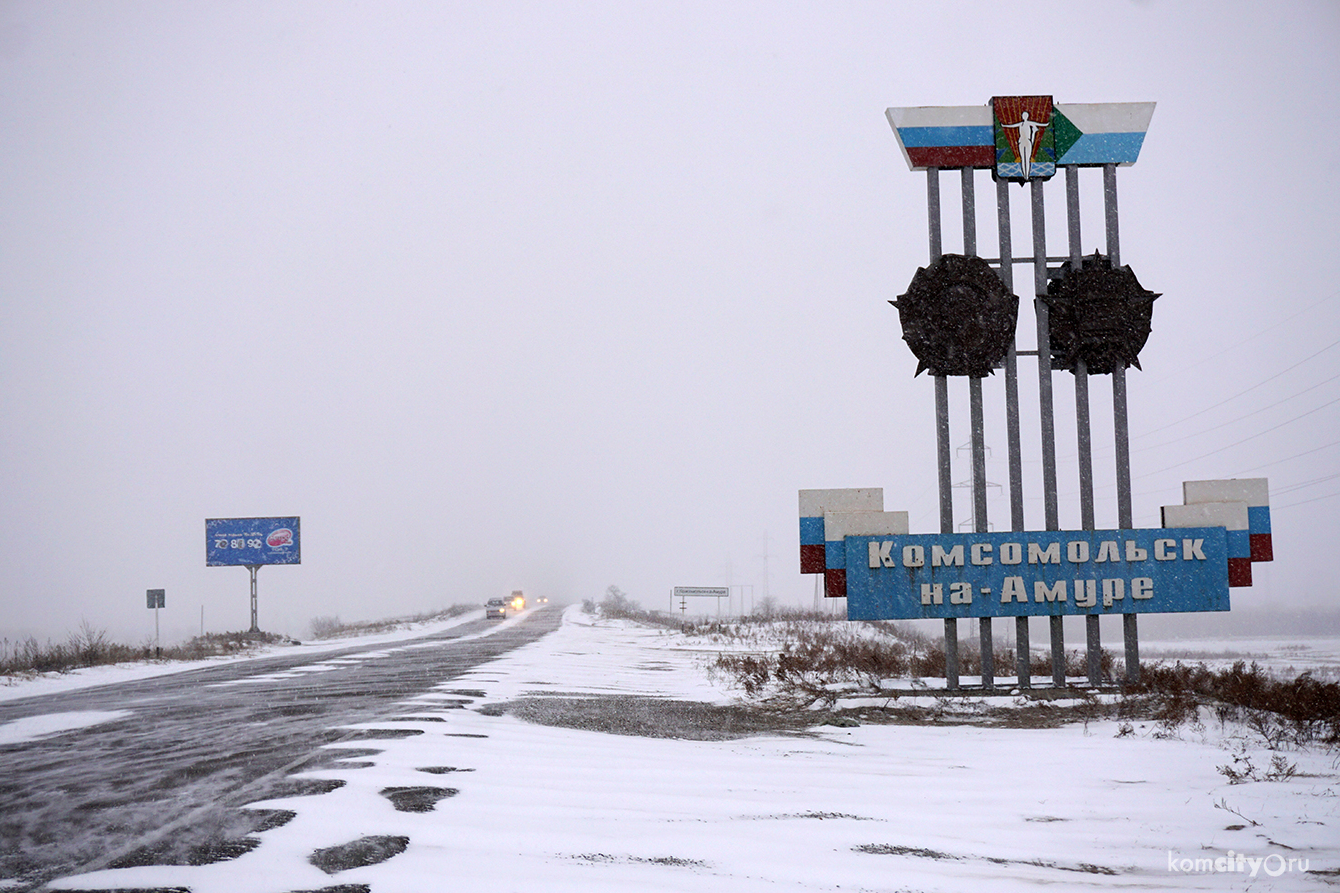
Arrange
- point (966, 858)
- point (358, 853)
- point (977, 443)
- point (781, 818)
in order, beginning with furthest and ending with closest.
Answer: point (977, 443), point (781, 818), point (966, 858), point (358, 853)

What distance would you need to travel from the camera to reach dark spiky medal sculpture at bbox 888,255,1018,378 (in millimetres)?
15031

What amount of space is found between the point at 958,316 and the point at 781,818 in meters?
10.5

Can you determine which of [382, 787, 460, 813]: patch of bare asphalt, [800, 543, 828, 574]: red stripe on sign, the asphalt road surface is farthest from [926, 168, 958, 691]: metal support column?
[382, 787, 460, 813]: patch of bare asphalt

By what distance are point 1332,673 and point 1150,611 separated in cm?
1031

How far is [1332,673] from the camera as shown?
71.5ft

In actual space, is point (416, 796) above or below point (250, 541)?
below

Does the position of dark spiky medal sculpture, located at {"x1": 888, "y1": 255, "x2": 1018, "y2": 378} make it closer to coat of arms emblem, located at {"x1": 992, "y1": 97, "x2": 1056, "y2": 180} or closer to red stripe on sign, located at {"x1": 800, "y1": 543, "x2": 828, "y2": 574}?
coat of arms emblem, located at {"x1": 992, "y1": 97, "x2": 1056, "y2": 180}

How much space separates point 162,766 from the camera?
26.0ft

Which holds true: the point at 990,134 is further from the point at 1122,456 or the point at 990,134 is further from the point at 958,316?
the point at 1122,456

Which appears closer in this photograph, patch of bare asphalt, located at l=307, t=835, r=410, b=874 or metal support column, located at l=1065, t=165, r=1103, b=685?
patch of bare asphalt, located at l=307, t=835, r=410, b=874

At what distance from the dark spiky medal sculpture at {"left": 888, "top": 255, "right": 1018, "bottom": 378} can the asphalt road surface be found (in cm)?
941

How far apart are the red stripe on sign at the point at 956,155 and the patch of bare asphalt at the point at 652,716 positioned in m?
9.59

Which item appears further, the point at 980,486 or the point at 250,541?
the point at 250,541

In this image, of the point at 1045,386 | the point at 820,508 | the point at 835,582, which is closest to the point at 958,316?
the point at 1045,386
